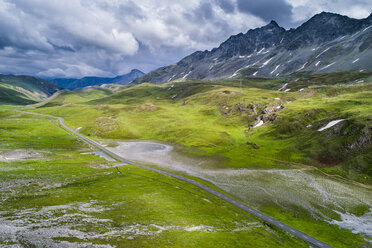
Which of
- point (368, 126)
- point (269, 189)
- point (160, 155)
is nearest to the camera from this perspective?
point (269, 189)

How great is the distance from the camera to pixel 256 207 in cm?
6425

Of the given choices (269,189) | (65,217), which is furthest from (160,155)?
(65,217)

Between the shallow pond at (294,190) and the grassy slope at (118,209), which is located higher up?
the shallow pond at (294,190)

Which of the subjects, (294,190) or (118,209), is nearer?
(118,209)

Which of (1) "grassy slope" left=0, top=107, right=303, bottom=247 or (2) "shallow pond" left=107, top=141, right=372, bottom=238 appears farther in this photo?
(2) "shallow pond" left=107, top=141, right=372, bottom=238

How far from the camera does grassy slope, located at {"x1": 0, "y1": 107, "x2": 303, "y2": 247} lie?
42625 mm

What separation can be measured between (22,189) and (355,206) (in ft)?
343

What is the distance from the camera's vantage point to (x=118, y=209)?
55656mm

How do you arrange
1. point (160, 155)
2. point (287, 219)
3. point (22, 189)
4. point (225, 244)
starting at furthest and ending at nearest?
point (160, 155) < point (22, 189) < point (287, 219) < point (225, 244)

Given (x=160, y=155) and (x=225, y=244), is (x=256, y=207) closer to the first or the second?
(x=225, y=244)

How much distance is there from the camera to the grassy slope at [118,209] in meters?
42.6

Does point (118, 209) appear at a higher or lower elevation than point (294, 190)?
lower

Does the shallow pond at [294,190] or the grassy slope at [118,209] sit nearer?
the grassy slope at [118,209]

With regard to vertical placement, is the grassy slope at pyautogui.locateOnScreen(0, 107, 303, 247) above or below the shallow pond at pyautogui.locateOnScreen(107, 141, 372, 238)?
below
